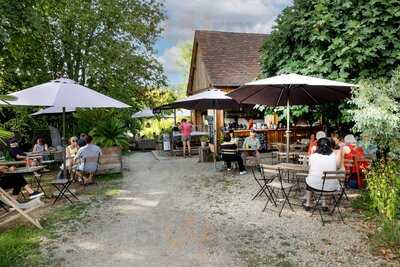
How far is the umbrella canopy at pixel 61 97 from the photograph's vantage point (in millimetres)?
7548

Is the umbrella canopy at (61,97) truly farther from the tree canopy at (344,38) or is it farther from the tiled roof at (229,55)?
the tiled roof at (229,55)

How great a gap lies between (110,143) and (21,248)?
20.9 feet

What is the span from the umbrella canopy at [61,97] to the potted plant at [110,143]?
2.64m

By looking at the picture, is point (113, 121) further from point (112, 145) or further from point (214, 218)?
point (214, 218)

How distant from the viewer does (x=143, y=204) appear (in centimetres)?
721

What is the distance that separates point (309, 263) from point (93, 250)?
2.93 m

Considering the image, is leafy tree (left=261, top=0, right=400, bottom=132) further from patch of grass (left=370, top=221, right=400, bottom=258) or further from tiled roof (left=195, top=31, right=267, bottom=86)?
tiled roof (left=195, top=31, right=267, bottom=86)

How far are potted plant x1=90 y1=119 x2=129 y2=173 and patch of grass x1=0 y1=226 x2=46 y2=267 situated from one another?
516 centimetres

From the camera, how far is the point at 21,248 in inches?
189

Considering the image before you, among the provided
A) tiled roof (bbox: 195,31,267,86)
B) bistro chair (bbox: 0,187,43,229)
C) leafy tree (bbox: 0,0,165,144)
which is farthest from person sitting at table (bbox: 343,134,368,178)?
tiled roof (bbox: 195,31,267,86)

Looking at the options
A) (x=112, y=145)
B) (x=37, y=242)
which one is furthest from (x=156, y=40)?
(x=37, y=242)

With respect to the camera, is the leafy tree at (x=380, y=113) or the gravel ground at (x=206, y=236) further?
the leafy tree at (x=380, y=113)

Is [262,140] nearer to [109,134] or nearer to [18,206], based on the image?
[109,134]

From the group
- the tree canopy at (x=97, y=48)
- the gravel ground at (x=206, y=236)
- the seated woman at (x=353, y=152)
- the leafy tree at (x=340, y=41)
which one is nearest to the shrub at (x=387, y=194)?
the gravel ground at (x=206, y=236)
